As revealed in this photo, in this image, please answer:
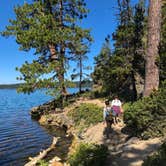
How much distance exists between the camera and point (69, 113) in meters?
27.2

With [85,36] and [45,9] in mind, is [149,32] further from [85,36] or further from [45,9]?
[45,9]

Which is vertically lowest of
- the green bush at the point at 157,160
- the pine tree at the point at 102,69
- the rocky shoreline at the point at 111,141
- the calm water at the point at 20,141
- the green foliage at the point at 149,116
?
the calm water at the point at 20,141

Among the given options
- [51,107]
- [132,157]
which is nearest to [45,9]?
[51,107]

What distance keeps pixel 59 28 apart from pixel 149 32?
573 inches

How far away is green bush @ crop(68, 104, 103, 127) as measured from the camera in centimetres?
2219

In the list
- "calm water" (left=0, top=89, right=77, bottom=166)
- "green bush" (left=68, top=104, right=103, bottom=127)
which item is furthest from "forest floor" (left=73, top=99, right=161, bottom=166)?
"green bush" (left=68, top=104, right=103, bottom=127)

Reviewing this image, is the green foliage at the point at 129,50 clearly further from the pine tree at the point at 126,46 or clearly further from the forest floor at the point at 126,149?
the forest floor at the point at 126,149

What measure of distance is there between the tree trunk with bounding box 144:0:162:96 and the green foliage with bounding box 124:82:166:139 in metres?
1.49

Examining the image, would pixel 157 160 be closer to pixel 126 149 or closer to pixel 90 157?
pixel 90 157

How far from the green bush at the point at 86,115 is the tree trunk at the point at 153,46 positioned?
523 centimetres

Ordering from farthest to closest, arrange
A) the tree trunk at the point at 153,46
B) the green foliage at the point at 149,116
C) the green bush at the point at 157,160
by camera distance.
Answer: the tree trunk at the point at 153,46 → the green foliage at the point at 149,116 → the green bush at the point at 157,160

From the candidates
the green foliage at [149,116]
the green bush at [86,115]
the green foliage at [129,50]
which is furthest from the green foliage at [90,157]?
the green foliage at [129,50]

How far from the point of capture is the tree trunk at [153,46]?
1767 cm

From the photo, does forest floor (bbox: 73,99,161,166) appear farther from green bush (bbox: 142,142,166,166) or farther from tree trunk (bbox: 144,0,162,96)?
tree trunk (bbox: 144,0,162,96)
